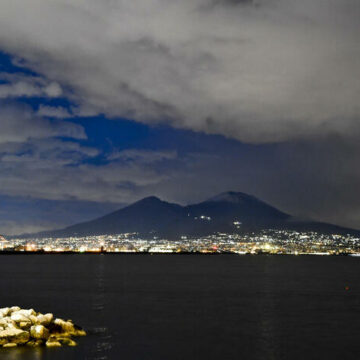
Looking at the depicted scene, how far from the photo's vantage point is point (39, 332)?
3419 centimetres

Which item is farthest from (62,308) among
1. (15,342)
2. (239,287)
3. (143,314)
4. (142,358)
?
(239,287)

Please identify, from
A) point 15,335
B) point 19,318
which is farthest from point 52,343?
point 19,318

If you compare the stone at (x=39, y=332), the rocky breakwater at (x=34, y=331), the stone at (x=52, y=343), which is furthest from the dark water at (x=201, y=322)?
the stone at (x=39, y=332)

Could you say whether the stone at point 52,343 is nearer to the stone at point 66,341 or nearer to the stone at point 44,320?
the stone at point 66,341

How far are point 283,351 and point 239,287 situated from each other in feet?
162

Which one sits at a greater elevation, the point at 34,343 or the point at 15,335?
the point at 15,335

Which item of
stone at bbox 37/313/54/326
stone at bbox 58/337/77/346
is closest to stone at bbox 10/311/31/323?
stone at bbox 37/313/54/326

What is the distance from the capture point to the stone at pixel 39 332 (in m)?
34.2

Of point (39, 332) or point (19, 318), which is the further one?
point (19, 318)

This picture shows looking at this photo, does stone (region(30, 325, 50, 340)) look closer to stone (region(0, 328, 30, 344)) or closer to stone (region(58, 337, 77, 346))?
stone (region(0, 328, 30, 344))

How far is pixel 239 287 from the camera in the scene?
8288cm

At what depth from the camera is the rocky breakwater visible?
33.2 meters

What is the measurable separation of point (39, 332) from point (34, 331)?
1.45 ft

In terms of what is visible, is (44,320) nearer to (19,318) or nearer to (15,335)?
(19,318)
